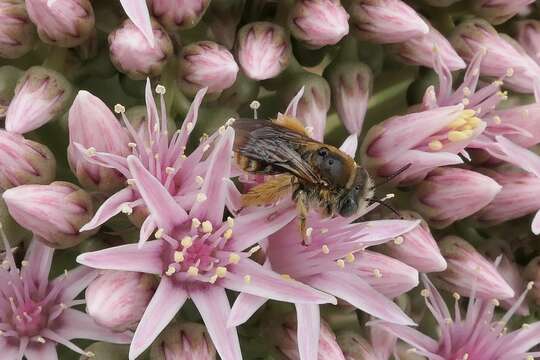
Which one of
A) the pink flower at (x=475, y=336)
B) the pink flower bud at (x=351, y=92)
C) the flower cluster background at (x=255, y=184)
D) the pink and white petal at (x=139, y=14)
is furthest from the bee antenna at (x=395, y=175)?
the pink and white petal at (x=139, y=14)

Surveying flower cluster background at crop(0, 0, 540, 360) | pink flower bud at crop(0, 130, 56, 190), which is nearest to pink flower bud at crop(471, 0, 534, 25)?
flower cluster background at crop(0, 0, 540, 360)

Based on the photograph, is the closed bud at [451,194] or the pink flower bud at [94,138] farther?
the closed bud at [451,194]

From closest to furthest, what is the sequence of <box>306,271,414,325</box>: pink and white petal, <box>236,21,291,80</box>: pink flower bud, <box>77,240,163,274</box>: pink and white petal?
<box>77,240,163,274</box>: pink and white petal < <box>306,271,414,325</box>: pink and white petal < <box>236,21,291,80</box>: pink flower bud

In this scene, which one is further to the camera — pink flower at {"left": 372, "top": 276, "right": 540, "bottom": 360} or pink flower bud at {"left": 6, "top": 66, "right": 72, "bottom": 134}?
pink flower at {"left": 372, "top": 276, "right": 540, "bottom": 360}

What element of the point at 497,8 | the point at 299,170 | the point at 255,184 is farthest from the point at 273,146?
the point at 497,8

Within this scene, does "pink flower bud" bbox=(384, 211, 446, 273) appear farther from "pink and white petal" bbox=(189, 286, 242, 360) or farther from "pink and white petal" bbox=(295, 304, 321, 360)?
"pink and white petal" bbox=(189, 286, 242, 360)

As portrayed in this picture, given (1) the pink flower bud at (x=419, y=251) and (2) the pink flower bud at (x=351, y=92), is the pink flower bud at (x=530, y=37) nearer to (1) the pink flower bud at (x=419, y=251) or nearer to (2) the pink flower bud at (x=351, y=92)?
(2) the pink flower bud at (x=351, y=92)

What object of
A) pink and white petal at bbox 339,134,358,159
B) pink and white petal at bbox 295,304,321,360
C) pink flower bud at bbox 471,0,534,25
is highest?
pink flower bud at bbox 471,0,534,25
